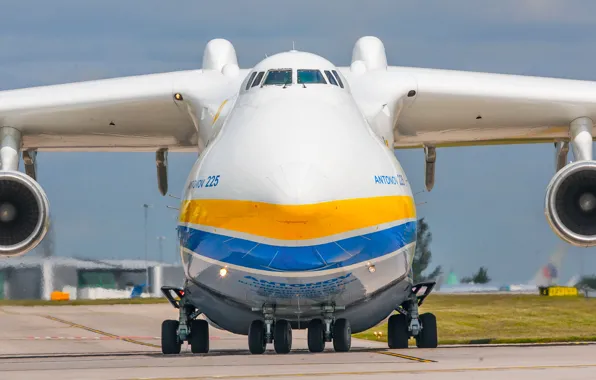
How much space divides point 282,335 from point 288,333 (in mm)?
119

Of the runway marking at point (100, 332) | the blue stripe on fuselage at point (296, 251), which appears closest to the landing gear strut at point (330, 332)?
the blue stripe on fuselage at point (296, 251)

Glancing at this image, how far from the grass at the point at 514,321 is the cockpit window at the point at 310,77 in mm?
6264

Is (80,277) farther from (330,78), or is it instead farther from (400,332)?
(330,78)

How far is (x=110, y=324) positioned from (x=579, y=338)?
45.4 feet

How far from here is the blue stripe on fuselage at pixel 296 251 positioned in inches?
627

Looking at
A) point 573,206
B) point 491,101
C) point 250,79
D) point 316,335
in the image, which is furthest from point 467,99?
point 316,335

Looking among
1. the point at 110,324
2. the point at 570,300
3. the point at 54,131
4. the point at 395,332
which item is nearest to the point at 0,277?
the point at 110,324

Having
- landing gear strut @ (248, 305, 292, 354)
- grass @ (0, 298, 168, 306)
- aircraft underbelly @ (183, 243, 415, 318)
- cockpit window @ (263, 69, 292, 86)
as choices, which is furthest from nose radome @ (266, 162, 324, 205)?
grass @ (0, 298, 168, 306)

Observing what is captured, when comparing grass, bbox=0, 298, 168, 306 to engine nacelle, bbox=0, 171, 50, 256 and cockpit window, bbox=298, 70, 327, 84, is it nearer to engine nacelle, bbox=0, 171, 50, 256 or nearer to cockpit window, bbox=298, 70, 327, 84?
engine nacelle, bbox=0, 171, 50, 256

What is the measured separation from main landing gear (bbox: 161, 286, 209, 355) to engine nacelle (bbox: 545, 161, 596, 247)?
4812mm

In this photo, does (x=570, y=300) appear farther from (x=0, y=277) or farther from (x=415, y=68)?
(x=0, y=277)

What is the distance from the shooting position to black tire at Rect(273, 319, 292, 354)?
17.3 meters

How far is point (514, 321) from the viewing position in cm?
2572

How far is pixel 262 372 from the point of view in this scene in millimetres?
13734
